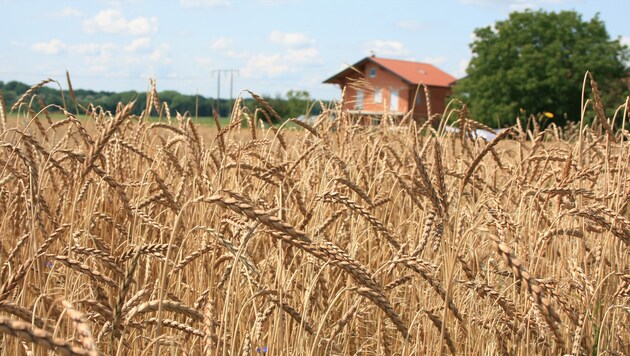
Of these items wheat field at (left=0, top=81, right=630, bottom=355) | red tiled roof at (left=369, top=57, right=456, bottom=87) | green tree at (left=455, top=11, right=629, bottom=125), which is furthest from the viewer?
red tiled roof at (left=369, top=57, right=456, bottom=87)

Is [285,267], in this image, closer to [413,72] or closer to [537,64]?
[537,64]

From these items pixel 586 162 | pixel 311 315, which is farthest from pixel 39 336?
pixel 586 162

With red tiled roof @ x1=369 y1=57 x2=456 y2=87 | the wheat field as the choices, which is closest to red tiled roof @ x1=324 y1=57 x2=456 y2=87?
red tiled roof @ x1=369 y1=57 x2=456 y2=87

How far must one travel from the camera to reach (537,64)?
163 feet

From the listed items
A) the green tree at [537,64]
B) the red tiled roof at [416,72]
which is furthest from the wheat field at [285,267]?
the red tiled roof at [416,72]

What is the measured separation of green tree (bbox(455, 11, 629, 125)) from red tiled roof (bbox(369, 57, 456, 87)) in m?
10.6

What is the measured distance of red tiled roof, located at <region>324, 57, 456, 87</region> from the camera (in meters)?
63.3

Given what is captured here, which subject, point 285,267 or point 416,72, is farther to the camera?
point 416,72

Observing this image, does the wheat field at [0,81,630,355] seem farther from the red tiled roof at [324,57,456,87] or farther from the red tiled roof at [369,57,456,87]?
the red tiled roof at [369,57,456,87]

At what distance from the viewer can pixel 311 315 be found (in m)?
2.07

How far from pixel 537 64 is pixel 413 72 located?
1725 cm

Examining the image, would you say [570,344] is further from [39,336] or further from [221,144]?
[39,336]

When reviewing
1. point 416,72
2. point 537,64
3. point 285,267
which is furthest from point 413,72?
point 285,267

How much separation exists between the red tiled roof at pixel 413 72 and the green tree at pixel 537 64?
421 inches
